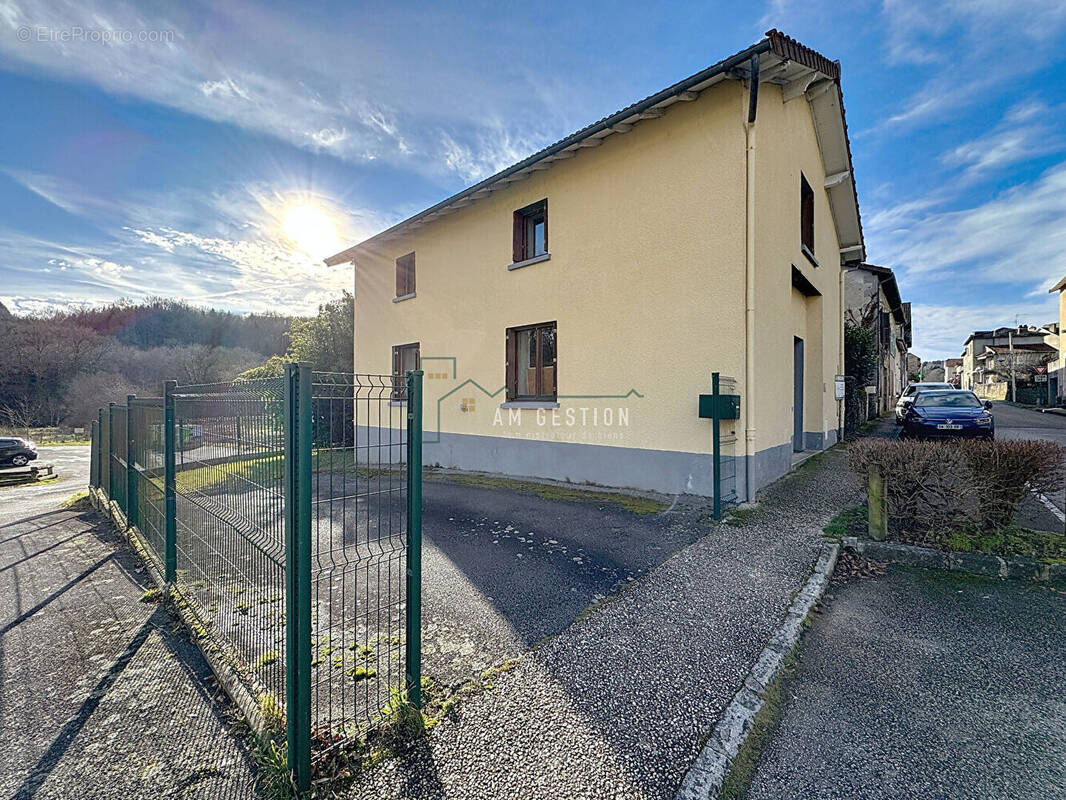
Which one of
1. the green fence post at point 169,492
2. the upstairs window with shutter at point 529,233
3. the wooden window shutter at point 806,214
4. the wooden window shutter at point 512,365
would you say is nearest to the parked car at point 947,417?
the wooden window shutter at point 806,214

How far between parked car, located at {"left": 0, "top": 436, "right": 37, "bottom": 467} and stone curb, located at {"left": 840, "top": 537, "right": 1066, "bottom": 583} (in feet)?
87.0

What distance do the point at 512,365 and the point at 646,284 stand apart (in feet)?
10.7

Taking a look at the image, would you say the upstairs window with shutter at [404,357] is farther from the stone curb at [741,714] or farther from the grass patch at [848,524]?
the stone curb at [741,714]

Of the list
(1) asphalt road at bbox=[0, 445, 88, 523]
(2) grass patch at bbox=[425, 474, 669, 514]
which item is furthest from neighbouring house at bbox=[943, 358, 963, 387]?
(1) asphalt road at bbox=[0, 445, 88, 523]

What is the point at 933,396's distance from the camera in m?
11.8

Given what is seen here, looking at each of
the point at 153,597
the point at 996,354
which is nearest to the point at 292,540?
the point at 153,597

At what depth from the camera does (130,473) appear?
18.6 feet

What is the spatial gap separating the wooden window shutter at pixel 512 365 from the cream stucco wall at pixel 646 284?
0.64ft

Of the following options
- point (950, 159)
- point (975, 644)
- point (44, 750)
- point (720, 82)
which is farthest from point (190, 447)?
point (950, 159)

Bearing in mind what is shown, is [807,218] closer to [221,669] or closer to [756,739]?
[756,739]

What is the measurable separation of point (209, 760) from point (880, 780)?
115 inches

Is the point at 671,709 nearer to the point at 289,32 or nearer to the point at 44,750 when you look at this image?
the point at 44,750

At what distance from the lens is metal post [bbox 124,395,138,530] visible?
5442 millimetres

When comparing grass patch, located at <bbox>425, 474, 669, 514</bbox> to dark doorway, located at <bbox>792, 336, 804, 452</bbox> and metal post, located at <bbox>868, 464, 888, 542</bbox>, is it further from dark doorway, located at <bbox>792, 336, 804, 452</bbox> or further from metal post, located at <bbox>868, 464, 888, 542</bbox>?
dark doorway, located at <bbox>792, 336, 804, 452</bbox>
